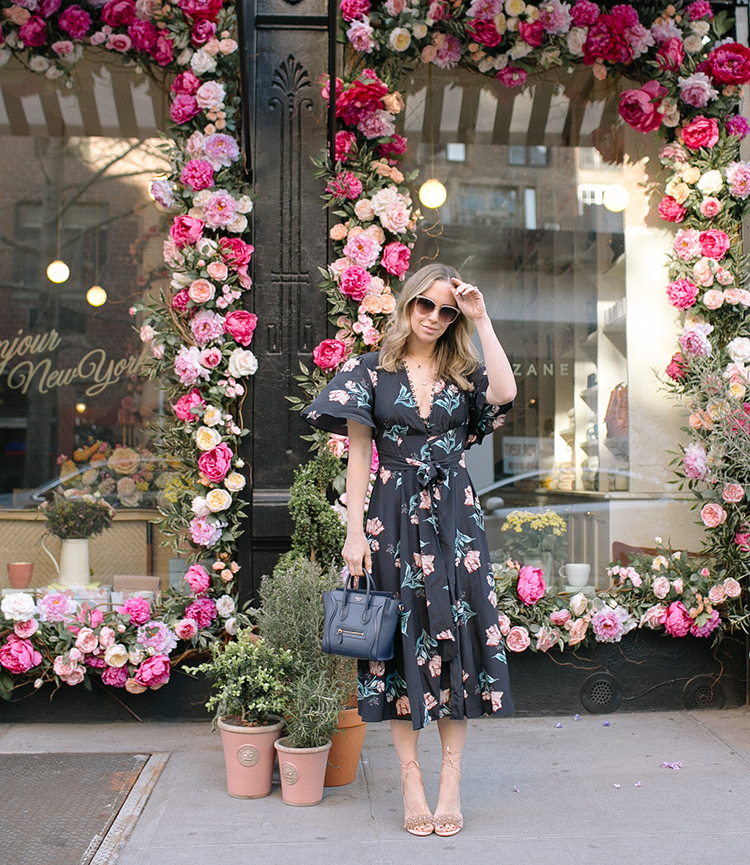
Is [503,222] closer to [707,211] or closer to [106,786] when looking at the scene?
[707,211]

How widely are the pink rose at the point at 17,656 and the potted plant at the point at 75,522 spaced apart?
61cm

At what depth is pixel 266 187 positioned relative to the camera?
17.2 feet

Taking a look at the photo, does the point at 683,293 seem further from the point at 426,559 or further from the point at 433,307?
the point at 426,559

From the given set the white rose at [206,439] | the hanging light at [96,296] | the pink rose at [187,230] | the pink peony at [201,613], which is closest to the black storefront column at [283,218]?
the white rose at [206,439]

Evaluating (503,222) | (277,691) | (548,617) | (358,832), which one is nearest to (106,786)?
(277,691)

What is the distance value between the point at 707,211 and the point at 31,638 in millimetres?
4558

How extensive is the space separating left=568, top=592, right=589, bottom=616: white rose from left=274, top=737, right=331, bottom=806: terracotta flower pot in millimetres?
1879

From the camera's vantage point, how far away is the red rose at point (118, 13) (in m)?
5.28

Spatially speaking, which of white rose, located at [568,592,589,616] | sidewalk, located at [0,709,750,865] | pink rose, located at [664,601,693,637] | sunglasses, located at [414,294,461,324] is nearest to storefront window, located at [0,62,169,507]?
sidewalk, located at [0,709,750,865]

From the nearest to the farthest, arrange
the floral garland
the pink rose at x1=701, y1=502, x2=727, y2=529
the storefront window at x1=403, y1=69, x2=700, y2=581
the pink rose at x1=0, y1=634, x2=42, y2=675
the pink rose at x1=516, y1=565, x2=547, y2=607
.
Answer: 1. the pink rose at x1=0, y1=634, x2=42, y2=675
2. the floral garland
3. the pink rose at x1=516, y1=565, x2=547, y2=607
4. the pink rose at x1=701, y1=502, x2=727, y2=529
5. the storefront window at x1=403, y1=69, x2=700, y2=581

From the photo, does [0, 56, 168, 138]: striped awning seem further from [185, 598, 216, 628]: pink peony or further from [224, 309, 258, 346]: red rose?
[185, 598, 216, 628]: pink peony

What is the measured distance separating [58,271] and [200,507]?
1.76 metres

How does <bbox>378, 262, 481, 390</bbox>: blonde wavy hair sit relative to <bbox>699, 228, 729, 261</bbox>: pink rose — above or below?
below

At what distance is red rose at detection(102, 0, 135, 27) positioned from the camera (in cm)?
528
